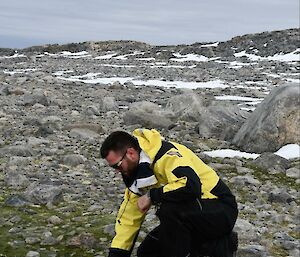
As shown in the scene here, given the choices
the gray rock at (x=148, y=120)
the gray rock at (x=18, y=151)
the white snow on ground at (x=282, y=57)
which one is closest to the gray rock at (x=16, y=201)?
the gray rock at (x=18, y=151)

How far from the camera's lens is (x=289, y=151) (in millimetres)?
12656

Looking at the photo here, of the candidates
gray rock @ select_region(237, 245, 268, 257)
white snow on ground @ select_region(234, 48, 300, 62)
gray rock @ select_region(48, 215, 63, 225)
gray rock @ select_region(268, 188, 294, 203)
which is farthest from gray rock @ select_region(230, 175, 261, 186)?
white snow on ground @ select_region(234, 48, 300, 62)

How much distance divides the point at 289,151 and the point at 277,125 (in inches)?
28.0

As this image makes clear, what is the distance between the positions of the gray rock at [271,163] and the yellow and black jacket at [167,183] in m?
5.84

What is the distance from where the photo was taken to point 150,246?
6.16 meters

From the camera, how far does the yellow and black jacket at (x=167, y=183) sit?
5.36 meters

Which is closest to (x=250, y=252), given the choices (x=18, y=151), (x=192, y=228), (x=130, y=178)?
(x=192, y=228)

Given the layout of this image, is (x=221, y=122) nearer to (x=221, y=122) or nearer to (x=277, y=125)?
(x=221, y=122)

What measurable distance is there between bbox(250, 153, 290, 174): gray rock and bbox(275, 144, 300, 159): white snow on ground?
1.74ft

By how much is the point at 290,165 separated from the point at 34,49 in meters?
77.0

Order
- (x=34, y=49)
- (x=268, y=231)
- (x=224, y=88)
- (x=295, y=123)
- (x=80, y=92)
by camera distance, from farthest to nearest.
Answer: (x=34, y=49) → (x=224, y=88) → (x=80, y=92) → (x=295, y=123) → (x=268, y=231)

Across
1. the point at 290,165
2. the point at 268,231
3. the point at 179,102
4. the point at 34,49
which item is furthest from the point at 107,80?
the point at 34,49

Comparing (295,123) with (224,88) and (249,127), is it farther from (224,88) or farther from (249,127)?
(224,88)

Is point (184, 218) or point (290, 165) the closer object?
point (184, 218)
